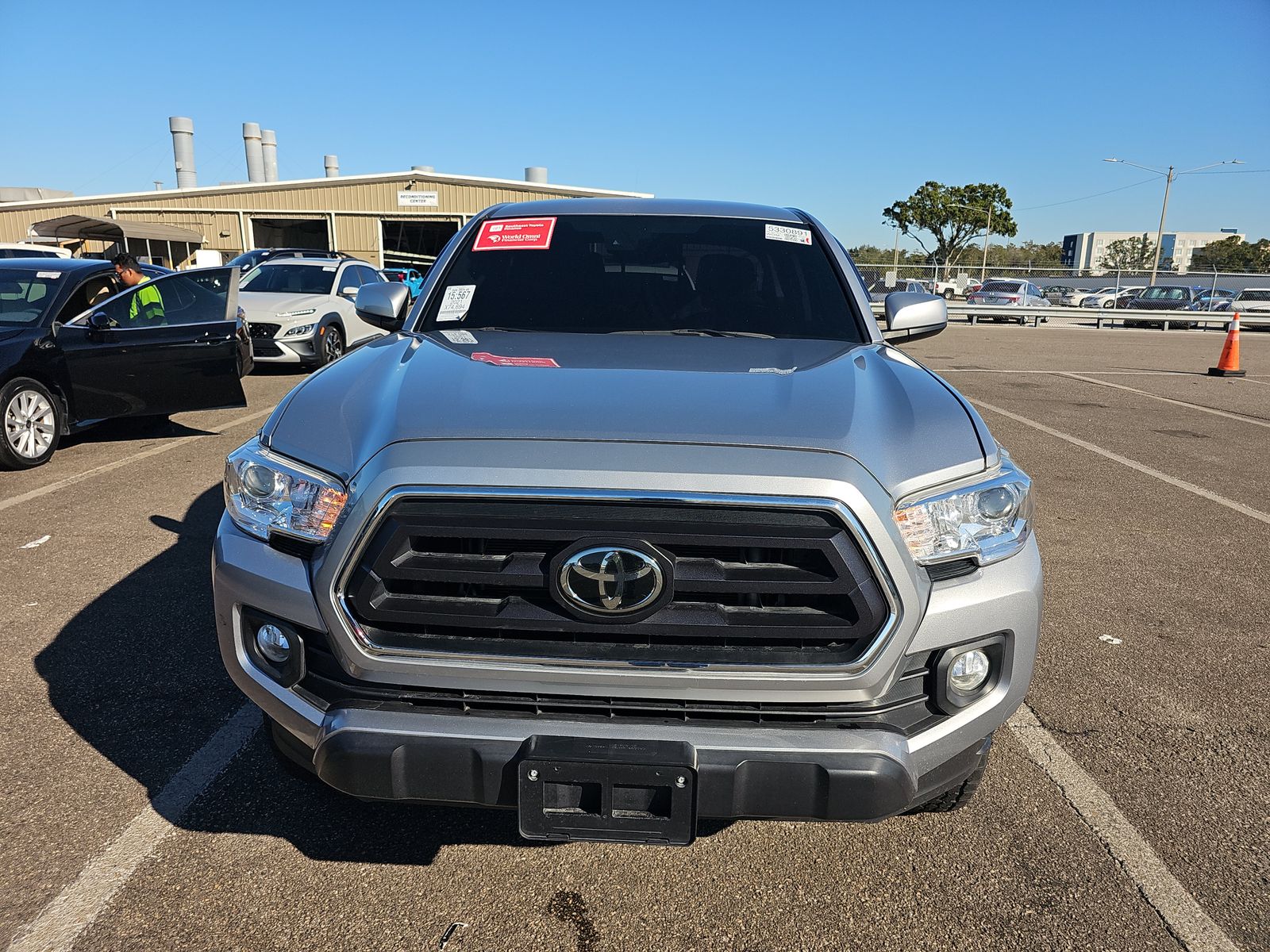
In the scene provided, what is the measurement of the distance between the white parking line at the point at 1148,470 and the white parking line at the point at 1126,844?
12.9ft

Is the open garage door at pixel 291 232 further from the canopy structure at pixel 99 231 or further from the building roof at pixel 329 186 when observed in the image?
the canopy structure at pixel 99 231

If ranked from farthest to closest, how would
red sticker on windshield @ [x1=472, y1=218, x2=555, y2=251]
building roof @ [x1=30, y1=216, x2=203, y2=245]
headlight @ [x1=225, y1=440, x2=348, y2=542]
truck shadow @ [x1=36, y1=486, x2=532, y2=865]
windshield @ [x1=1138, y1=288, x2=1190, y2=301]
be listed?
windshield @ [x1=1138, y1=288, x2=1190, y2=301]
building roof @ [x1=30, y1=216, x2=203, y2=245]
red sticker on windshield @ [x1=472, y1=218, x2=555, y2=251]
truck shadow @ [x1=36, y1=486, x2=532, y2=865]
headlight @ [x1=225, y1=440, x2=348, y2=542]

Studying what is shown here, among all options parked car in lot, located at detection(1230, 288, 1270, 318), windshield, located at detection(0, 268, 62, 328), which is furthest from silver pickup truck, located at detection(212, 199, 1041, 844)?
parked car in lot, located at detection(1230, 288, 1270, 318)

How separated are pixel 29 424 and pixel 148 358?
3.13 feet

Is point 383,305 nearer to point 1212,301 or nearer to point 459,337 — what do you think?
point 459,337

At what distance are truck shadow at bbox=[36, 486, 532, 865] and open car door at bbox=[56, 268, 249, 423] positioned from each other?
300 cm

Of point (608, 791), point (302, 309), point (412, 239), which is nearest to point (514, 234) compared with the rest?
point (608, 791)

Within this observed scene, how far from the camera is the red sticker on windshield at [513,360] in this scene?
2639 millimetres

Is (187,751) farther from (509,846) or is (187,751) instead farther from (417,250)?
(417,250)

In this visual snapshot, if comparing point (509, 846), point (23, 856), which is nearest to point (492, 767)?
point (509, 846)

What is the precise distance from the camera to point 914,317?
3.68m

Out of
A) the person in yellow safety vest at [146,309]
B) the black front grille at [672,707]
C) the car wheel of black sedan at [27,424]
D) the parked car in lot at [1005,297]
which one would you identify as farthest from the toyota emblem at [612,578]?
the parked car in lot at [1005,297]

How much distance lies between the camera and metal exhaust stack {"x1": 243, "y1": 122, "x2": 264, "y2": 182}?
54531 mm

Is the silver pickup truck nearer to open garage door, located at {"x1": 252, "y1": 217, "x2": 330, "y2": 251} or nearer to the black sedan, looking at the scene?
the black sedan
